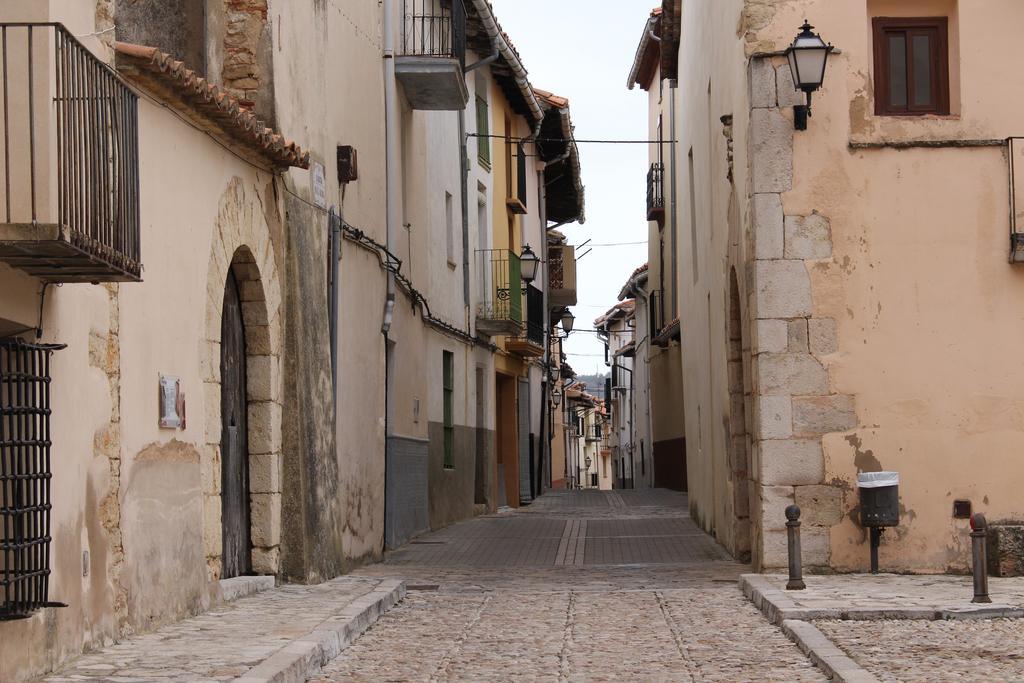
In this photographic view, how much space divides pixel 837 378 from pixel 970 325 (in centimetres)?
120

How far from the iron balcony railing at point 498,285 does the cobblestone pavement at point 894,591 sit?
48.3ft

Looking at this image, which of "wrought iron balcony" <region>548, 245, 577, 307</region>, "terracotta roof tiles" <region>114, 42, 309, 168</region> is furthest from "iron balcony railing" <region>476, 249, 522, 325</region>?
"terracotta roof tiles" <region>114, 42, 309, 168</region>

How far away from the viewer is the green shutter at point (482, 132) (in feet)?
88.8

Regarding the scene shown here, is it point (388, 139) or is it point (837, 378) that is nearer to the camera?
point (837, 378)

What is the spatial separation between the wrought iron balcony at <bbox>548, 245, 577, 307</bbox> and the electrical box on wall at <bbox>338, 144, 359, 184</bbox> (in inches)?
932

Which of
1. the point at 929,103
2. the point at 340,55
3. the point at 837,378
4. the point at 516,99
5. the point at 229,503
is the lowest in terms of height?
the point at 229,503

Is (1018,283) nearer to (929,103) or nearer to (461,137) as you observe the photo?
(929,103)

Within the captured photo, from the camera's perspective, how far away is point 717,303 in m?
17.4

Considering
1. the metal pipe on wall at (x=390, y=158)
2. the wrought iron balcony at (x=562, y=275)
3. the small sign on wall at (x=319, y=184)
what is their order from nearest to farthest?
the small sign on wall at (x=319, y=184), the metal pipe on wall at (x=390, y=158), the wrought iron balcony at (x=562, y=275)

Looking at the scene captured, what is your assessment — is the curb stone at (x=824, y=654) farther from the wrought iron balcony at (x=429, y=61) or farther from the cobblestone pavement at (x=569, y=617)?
the wrought iron balcony at (x=429, y=61)

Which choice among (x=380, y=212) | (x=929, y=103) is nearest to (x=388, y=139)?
(x=380, y=212)

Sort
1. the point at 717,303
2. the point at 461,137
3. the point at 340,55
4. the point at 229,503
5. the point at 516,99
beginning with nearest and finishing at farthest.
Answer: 1. the point at 229,503
2. the point at 340,55
3. the point at 717,303
4. the point at 461,137
5. the point at 516,99

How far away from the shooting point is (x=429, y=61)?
62.4ft

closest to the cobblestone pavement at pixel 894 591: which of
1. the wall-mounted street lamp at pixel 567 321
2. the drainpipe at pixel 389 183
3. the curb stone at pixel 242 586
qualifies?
the curb stone at pixel 242 586
